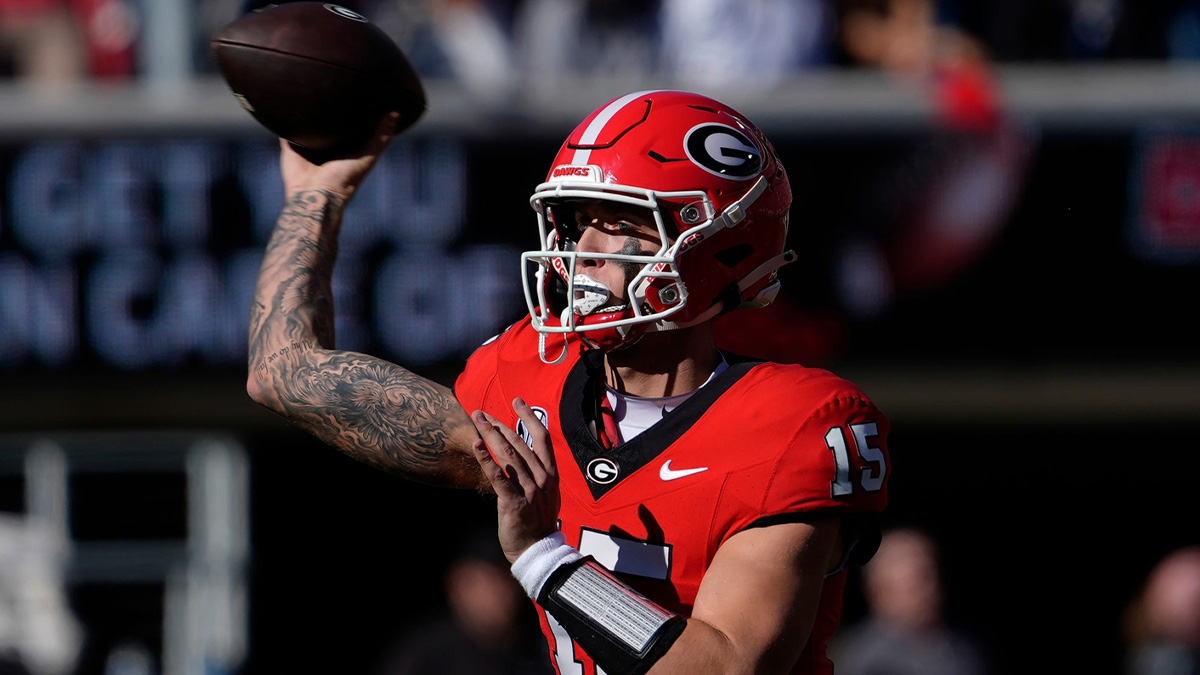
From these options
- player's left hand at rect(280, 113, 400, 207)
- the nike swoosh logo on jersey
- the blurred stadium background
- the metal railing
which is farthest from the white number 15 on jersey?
the metal railing

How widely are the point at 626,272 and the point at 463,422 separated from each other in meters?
0.38

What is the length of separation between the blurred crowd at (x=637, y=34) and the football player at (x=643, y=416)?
425 centimetres

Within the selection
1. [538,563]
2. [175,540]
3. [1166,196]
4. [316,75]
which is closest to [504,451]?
[538,563]

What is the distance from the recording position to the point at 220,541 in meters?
7.89

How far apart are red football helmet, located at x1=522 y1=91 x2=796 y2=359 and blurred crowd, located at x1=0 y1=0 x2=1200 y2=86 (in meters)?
4.27

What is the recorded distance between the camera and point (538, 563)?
2.45 metres

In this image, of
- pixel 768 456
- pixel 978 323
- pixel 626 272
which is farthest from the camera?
pixel 978 323

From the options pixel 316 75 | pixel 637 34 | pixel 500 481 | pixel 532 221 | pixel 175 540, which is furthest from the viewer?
pixel 175 540

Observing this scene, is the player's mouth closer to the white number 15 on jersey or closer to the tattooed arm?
the tattooed arm

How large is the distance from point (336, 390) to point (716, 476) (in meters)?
0.69

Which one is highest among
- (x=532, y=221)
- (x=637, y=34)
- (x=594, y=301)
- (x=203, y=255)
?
(x=594, y=301)

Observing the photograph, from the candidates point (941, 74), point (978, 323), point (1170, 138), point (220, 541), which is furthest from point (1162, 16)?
point (220, 541)

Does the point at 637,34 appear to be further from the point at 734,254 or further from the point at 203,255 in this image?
the point at 734,254

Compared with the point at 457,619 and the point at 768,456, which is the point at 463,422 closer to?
the point at 768,456
